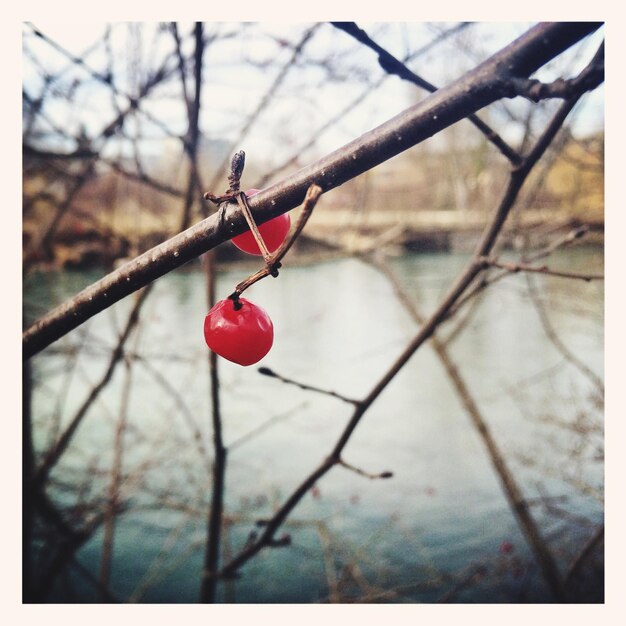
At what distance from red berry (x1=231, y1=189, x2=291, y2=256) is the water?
4.48 ft

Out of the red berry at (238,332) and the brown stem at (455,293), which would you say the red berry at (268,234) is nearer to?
the red berry at (238,332)

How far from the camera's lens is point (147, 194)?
235cm

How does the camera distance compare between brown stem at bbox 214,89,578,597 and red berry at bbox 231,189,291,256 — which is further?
brown stem at bbox 214,89,578,597

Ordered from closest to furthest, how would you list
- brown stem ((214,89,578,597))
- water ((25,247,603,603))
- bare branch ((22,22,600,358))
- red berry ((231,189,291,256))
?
bare branch ((22,22,600,358))
red berry ((231,189,291,256))
brown stem ((214,89,578,597))
water ((25,247,603,603))

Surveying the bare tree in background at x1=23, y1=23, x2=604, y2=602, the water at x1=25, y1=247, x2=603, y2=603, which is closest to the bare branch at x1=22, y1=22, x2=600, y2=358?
the bare tree in background at x1=23, y1=23, x2=604, y2=602

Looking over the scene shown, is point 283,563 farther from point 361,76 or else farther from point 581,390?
point 361,76

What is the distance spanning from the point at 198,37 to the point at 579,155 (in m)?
2.16

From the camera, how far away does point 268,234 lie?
564 millimetres

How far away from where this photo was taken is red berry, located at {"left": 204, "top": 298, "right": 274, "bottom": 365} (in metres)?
0.53

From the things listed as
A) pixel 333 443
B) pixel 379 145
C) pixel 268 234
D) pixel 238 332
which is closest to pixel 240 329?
pixel 238 332

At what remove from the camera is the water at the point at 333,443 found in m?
2.43

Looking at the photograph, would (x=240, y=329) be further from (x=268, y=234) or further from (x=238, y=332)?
(x=268, y=234)

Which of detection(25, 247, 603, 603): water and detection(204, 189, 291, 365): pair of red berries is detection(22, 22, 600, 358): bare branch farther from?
detection(25, 247, 603, 603): water

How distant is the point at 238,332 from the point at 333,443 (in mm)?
3653
